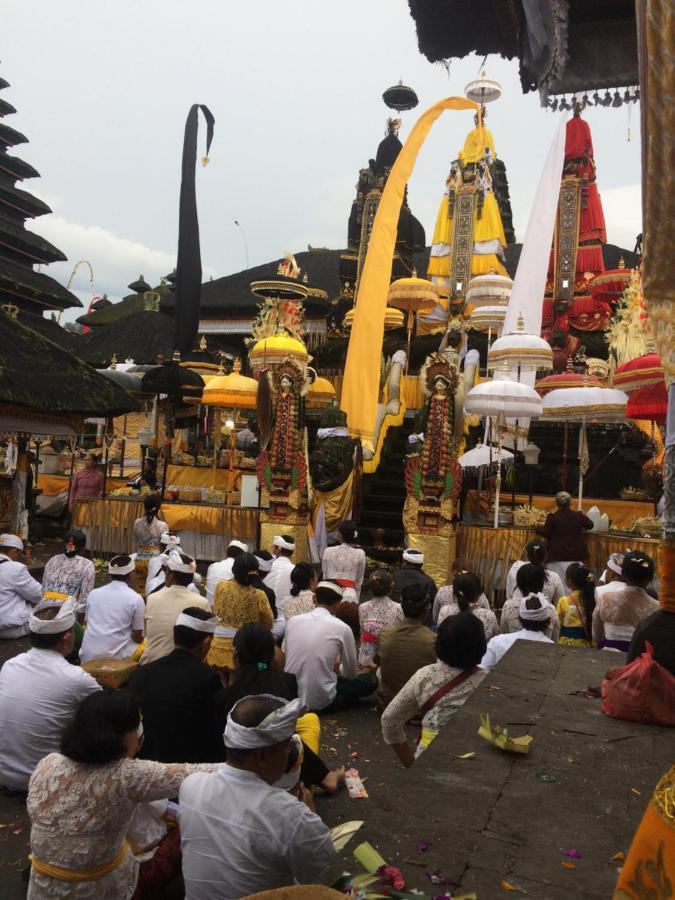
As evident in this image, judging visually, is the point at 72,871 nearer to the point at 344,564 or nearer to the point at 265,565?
the point at 265,565

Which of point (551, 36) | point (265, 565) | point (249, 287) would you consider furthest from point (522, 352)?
point (249, 287)

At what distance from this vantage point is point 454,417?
12.7 meters

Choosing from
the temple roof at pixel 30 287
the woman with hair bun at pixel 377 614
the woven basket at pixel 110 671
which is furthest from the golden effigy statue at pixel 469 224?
the woven basket at pixel 110 671

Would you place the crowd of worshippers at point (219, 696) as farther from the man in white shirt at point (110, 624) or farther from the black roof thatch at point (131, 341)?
the black roof thatch at point (131, 341)

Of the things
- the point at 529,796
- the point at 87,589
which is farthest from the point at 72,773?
the point at 87,589

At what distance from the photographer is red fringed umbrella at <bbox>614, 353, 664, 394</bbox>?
383 inches

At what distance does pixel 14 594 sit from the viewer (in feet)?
26.1

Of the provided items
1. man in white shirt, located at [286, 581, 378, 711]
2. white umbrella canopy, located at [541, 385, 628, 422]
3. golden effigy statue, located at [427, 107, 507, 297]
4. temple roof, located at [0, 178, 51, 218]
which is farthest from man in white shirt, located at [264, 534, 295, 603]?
temple roof, located at [0, 178, 51, 218]

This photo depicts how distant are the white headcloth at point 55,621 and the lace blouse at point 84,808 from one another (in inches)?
58.1

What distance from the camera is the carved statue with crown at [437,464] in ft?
40.5

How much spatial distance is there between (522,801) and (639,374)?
26.4 ft

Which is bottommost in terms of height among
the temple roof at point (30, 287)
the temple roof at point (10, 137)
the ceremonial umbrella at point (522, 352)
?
the ceremonial umbrella at point (522, 352)

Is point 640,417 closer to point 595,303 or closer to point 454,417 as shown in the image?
point 454,417

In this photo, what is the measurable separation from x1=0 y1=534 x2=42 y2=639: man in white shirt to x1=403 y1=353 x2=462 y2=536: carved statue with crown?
6.46 metres
